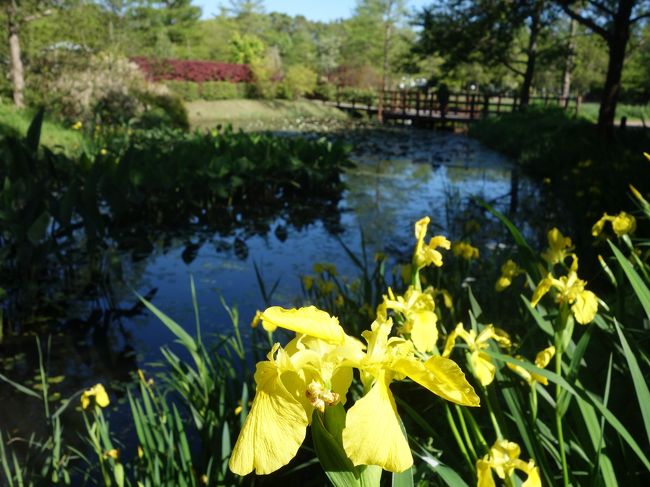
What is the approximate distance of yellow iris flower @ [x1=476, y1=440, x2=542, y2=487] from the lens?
2.09 ft

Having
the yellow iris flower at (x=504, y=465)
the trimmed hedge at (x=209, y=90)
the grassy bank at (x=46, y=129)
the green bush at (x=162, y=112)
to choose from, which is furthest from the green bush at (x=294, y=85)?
the yellow iris flower at (x=504, y=465)

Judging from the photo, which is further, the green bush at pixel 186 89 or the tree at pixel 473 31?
the green bush at pixel 186 89

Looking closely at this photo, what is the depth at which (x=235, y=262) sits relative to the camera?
15.5 ft

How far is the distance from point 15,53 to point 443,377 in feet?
41.9

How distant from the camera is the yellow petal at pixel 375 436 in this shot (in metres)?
0.40

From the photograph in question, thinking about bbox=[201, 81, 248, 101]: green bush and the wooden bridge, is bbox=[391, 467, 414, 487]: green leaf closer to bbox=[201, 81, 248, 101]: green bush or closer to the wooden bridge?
the wooden bridge

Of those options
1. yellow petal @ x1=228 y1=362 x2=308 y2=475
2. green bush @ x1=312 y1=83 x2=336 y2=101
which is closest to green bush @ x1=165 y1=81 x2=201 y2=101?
green bush @ x1=312 y1=83 x2=336 y2=101

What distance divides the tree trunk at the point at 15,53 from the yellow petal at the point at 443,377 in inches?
485

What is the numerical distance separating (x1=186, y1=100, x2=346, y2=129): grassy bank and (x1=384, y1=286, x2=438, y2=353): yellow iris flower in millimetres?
18522

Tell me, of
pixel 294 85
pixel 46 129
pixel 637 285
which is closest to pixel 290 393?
pixel 637 285

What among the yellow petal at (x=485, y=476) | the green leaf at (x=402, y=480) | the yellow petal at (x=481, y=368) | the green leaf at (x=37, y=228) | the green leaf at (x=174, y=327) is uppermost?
the green leaf at (x=402, y=480)

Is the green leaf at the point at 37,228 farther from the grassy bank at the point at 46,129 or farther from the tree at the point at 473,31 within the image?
the tree at the point at 473,31

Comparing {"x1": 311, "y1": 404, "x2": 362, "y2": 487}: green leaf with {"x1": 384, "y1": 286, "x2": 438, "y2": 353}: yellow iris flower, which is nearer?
{"x1": 311, "y1": 404, "x2": 362, "y2": 487}: green leaf

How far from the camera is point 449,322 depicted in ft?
7.22
